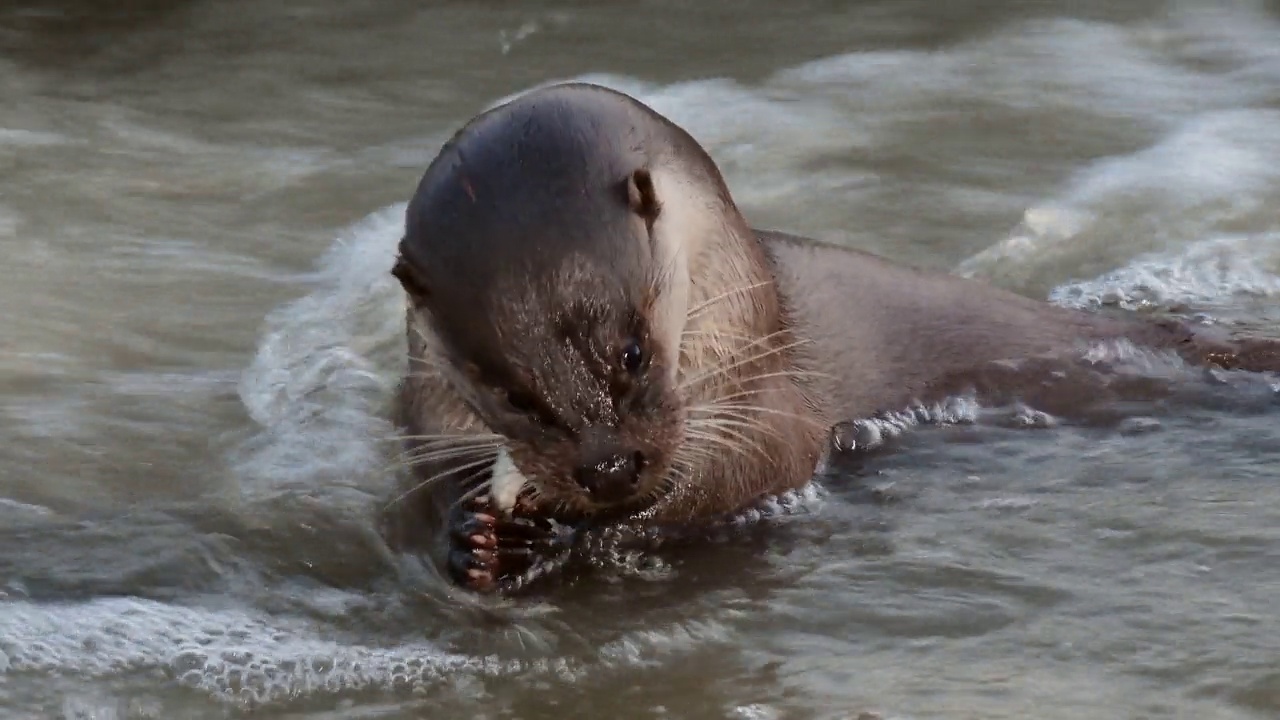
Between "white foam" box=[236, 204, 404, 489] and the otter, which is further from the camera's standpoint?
"white foam" box=[236, 204, 404, 489]

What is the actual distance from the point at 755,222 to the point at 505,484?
2.21 meters

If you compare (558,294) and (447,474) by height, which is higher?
(558,294)

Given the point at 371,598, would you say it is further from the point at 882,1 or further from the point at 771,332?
the point at 882,1

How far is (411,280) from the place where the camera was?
3021 millimetres

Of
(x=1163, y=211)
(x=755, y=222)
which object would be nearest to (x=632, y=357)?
(x=755, y=222)

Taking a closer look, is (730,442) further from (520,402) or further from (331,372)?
(331,372)

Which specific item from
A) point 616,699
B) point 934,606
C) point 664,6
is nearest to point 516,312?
point 616,699

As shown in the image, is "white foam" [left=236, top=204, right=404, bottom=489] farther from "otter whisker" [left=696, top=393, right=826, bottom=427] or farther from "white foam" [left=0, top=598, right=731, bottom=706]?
"otter whisker" [left=696, top=393, right=826, bottom=427]

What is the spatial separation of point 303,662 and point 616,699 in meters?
0.51

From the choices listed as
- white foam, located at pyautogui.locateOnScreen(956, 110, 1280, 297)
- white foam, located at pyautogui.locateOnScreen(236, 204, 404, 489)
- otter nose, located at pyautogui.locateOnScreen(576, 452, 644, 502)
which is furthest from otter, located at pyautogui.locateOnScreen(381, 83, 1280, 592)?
white foam, located at pyautogui.locateOnScreen(956, 110, 1280, 297)

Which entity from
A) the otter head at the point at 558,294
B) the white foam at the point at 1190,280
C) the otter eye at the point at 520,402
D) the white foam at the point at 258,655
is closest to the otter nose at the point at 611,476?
the otter head at the point at 558,294

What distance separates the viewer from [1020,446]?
3.61 m

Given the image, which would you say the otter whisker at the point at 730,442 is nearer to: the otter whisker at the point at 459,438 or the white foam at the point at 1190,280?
the otter whisker at the point at 459,438

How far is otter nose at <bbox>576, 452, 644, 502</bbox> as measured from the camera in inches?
112
